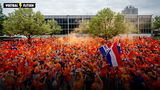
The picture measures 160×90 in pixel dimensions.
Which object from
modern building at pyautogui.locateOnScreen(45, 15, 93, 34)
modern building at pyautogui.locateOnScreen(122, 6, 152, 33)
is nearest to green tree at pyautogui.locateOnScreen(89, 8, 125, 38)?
modern building at pyautogui.locateOnScreen(45, 15, 93, 34)

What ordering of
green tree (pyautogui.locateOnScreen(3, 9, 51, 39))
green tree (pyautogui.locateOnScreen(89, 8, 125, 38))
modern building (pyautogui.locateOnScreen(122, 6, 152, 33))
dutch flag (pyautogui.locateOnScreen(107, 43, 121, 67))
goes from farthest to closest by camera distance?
modern building (pyautogui.locateOnScreen(122, 6, 152, 33)) → green tree (pyautogui.locateOnScreen(89, 8, 125, 38)) → green tree (pyautogui.locateOnScreen(3, 9, 51, 39)) → dutch flag (pyautogui.locateOnScreen(107, 43, 121, 67))

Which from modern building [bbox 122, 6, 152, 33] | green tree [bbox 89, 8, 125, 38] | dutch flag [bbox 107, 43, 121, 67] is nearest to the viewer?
dutch flag [bbox 107, 43, 121, 67]

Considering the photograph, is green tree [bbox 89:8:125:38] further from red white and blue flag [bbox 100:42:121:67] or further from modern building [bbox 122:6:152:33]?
modern building [bbox 122:6:152:33]

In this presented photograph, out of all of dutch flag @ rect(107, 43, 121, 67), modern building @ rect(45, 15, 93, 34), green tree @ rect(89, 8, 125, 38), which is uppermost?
modern building @ rect(45, 15, 93, 34)

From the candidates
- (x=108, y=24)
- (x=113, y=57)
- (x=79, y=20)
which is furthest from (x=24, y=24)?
(x=79, y=20)

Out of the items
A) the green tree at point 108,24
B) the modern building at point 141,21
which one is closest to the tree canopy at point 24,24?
the green tree at point 108,24

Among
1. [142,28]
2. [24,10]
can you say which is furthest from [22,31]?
[142,28]

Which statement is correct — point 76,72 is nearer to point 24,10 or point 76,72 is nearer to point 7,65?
point 7,65

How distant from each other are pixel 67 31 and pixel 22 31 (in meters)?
33.8

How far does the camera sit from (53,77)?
14.3ft

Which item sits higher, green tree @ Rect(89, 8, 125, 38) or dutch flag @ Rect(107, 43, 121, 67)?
green tree @ Rect(89, 8, 125, 38)

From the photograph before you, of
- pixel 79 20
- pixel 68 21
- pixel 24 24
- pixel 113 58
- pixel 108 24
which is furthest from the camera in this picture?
pixel 68 21

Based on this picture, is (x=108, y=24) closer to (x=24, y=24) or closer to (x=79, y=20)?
(x=24, y=24)

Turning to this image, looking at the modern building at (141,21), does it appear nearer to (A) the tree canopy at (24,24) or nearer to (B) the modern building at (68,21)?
(B) the modern building at (68,21)
